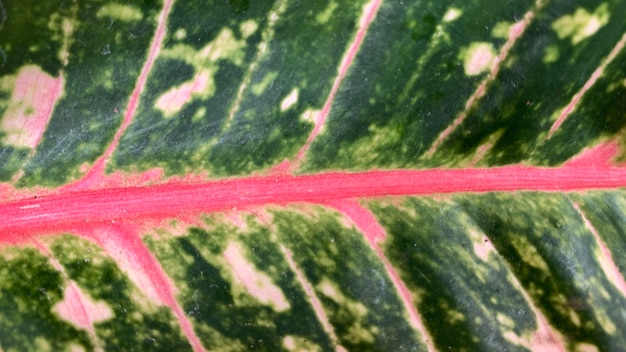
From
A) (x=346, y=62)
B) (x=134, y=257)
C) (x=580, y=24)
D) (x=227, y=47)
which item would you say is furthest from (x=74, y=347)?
(x=580, y=24)

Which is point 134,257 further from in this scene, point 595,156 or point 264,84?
point 595,156

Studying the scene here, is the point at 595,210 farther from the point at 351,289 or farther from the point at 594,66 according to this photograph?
the point at 351,289

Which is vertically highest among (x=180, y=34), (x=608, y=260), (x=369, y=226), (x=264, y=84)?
(x=180, y=34)

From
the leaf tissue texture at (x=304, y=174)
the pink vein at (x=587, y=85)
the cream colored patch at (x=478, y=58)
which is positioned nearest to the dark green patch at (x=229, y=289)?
the leaf tissue texture at (x=304, y=174)

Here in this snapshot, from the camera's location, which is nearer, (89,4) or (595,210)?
(89,4)

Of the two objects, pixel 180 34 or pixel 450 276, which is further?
pixel 450 276

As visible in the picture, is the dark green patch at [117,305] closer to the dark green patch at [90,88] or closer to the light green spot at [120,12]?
the dark green patch at [90,88]

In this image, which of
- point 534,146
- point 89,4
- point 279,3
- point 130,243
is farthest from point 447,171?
point 89,4

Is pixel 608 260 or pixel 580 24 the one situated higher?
pixel 580 24
